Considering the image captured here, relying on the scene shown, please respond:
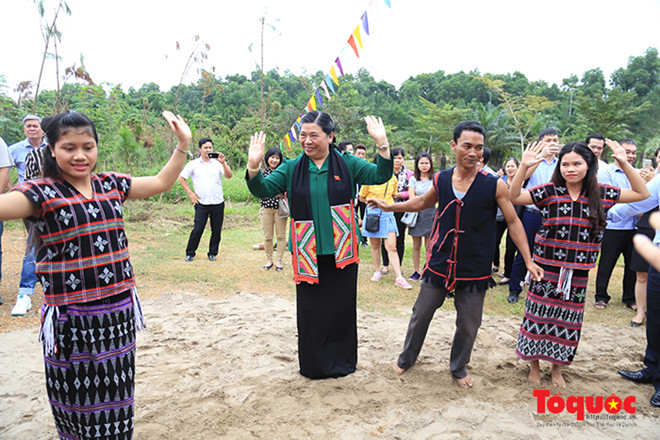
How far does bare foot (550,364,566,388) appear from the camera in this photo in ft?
11.4

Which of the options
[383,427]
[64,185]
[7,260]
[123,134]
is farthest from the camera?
[123,134]

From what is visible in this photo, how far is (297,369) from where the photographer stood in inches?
145

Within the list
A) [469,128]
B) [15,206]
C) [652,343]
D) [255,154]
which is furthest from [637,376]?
[15,206]

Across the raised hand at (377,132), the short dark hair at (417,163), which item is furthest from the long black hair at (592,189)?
the short dark hair at (417,163)

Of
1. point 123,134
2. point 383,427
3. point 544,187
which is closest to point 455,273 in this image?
point 544,187

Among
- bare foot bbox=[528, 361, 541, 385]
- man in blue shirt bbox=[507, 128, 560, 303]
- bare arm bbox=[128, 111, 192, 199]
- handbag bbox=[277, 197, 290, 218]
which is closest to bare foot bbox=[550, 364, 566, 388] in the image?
bare foot bbox=[528, 361, 541, 385]

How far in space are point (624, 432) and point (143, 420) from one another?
133 inches

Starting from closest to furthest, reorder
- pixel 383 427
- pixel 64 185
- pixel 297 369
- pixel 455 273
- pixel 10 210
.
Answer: pixel 10 210 < pixel 64 185 < pixel 383 427 < pixel 455 273 < pixel 297 369

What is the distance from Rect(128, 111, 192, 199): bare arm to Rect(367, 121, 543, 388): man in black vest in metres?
2.04

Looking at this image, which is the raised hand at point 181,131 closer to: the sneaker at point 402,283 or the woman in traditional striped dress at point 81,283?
the woman in traditional striped dress at point 81,283

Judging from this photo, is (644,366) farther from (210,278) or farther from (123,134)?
(123,134)

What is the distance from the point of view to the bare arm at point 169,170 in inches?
94.5

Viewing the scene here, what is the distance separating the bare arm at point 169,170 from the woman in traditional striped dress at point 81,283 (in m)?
0.16

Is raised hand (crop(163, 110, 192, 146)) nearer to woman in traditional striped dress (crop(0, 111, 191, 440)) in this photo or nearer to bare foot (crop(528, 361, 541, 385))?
woman in traditional striped dress (crop(0, 111, 191, 440))
